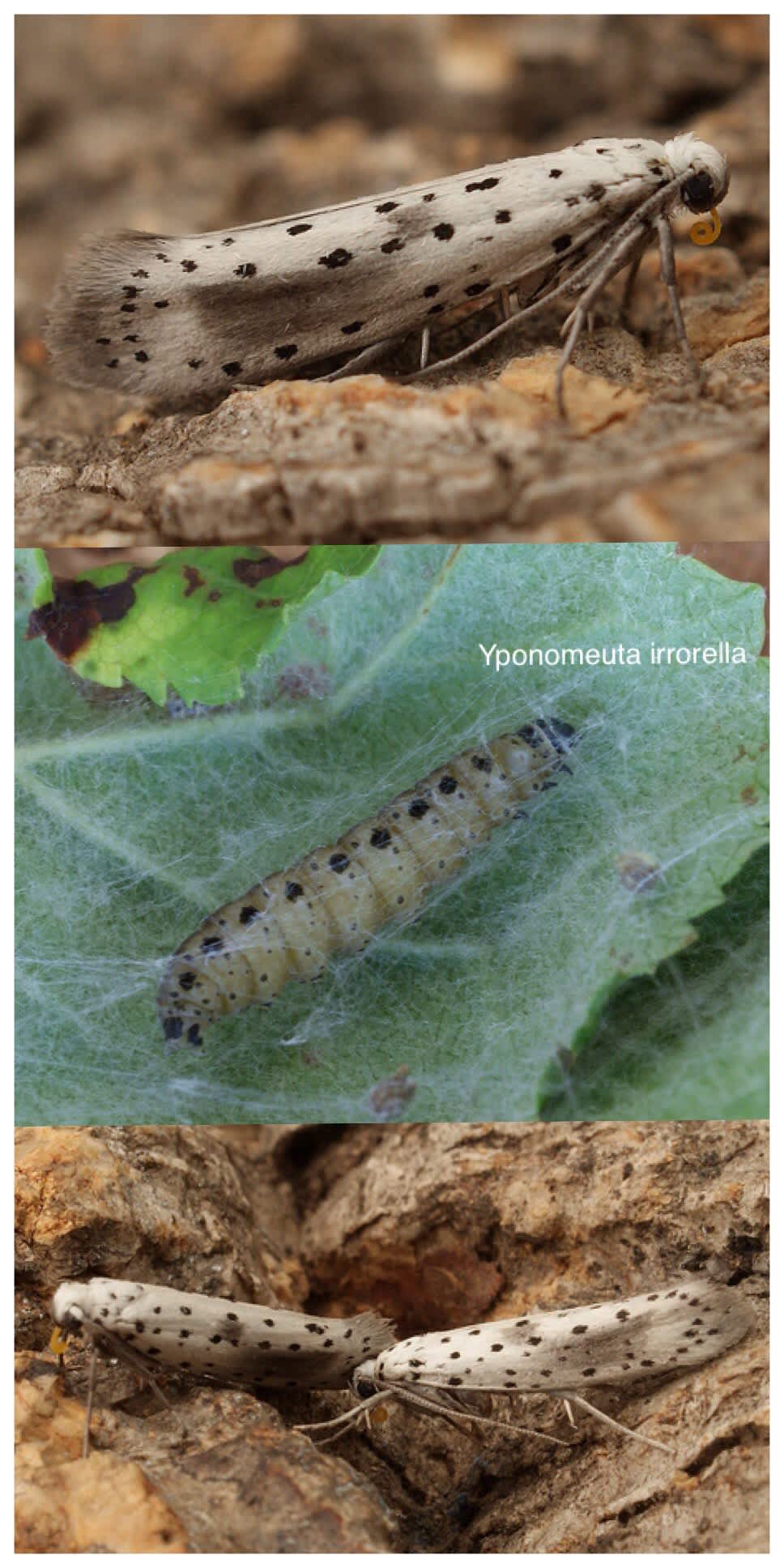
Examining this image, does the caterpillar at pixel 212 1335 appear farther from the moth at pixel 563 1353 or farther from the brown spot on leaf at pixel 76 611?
the brown spot on leaf at pixel 76 611

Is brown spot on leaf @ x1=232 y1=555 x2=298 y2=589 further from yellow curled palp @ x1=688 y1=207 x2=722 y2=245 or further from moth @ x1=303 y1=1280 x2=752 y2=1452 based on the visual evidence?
moth @ x1=303 y1=1280 x2=752 y2=1452

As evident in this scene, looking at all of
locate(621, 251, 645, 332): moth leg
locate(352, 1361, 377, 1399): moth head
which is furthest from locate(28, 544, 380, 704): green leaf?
locate(352, 1361, 377, 1399): moth head

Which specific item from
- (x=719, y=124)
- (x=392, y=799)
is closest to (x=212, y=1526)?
(x=392, y=799)

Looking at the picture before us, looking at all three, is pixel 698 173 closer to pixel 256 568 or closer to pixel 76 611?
pixel 256 568

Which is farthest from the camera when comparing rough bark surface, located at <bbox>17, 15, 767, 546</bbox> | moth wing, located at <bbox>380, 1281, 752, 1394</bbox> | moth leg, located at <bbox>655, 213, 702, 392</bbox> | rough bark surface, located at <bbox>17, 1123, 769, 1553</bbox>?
moth leg, located at <bbox>655, 213, 702, 392</bbox>

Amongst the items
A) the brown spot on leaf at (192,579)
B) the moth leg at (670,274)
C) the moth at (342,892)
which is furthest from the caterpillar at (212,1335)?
the moth leg at (670,274)

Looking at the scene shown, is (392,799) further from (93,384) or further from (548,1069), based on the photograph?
(93,384)
